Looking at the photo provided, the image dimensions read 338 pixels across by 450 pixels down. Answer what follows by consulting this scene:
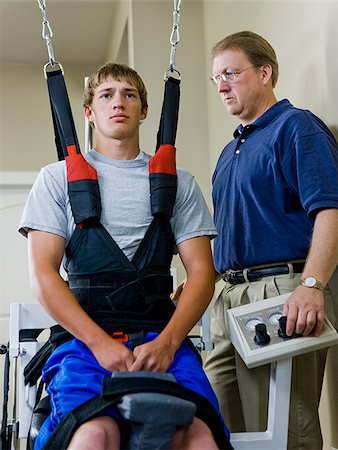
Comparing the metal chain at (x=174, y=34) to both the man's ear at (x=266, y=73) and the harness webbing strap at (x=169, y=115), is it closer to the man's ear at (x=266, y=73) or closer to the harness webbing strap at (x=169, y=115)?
the harness webbing strap at (x=169, y=115)

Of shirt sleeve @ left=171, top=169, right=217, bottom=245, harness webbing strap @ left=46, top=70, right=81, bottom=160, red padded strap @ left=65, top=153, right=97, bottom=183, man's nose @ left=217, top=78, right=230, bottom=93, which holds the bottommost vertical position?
shirt sleeve @ left=171, top=169, right=217, bottom=245

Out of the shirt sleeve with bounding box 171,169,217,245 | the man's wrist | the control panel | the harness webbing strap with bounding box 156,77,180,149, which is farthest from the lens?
the harness webbing strap with bounding box 156,77,180,149

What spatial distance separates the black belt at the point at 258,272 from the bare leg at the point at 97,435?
2.35 ft

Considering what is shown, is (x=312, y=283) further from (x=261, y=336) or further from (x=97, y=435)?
(x=97, y=435)

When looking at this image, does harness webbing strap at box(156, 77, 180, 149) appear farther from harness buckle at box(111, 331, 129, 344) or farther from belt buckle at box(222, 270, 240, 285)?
harness buckle at box(111, 331, 129, 344)

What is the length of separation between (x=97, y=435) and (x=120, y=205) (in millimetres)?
621

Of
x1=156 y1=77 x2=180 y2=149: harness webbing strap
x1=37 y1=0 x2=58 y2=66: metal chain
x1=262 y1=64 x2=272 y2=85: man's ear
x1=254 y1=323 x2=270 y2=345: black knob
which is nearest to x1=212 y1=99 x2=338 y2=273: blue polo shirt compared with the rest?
x1=262 y1=64 x2=272 y2=85: man's ear

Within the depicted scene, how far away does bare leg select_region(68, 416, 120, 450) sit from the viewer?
1.11 meters

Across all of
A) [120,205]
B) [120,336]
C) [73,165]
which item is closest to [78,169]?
[73,165]

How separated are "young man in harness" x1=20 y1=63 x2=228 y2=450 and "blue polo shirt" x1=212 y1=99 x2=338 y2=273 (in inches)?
7.9

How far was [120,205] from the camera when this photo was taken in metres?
1.58

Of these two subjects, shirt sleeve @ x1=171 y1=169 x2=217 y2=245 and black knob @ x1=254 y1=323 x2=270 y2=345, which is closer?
black knob @ x1=254 y1=323 x2=270 y2=345

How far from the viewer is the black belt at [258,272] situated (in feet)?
5.63

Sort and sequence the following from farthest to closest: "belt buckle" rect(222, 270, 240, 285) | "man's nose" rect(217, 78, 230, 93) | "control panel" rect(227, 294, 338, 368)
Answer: "man's nose" rect(217, 78, 230, 93) → "belt buckle" rect(222, 270, 240, 285) → "control panel" rect(227, 294, 338, 368)
